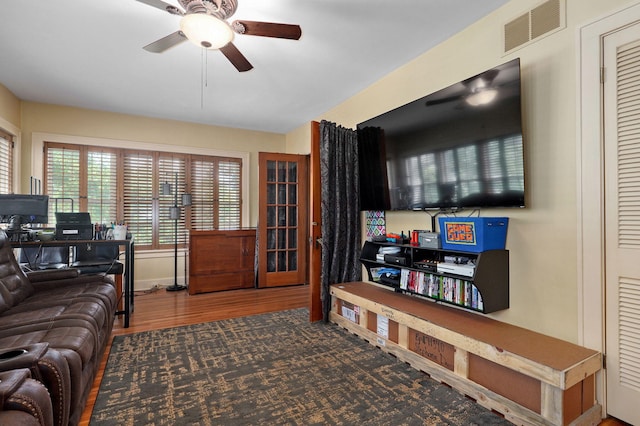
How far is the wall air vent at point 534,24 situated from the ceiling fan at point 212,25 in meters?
1.52

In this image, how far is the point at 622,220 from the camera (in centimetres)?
174

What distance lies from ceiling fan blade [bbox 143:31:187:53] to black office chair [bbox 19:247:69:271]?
268cm

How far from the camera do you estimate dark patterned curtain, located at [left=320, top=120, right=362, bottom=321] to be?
325 centimetres

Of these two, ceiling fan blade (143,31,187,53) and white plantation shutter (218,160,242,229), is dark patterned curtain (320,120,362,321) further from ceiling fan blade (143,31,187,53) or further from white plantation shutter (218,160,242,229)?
white plantation shutter (218,160,242,229)

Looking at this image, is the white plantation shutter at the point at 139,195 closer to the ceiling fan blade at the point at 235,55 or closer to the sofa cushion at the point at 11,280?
the sofa cushion at the point at 11,280

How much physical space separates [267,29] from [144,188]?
12.1ft

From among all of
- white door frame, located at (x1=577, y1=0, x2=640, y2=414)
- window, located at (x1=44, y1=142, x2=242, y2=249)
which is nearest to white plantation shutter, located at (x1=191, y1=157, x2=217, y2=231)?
window, located at (x1=44, y1=142, x2=242, y2=249)

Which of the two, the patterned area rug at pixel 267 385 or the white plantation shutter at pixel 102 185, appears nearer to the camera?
the patterned area rug at pixel 267 385

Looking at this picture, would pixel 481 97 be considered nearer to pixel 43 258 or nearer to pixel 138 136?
pixel 138 136

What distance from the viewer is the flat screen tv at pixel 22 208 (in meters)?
2.88

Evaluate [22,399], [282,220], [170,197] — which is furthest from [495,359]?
[170,197]

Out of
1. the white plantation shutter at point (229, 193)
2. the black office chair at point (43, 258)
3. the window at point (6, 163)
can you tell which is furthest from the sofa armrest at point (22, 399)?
the white plantation shutter at point (229, 193)

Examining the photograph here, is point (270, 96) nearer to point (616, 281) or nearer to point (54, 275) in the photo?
point (54, 275)

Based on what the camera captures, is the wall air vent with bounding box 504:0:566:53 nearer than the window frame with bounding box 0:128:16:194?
Yes
